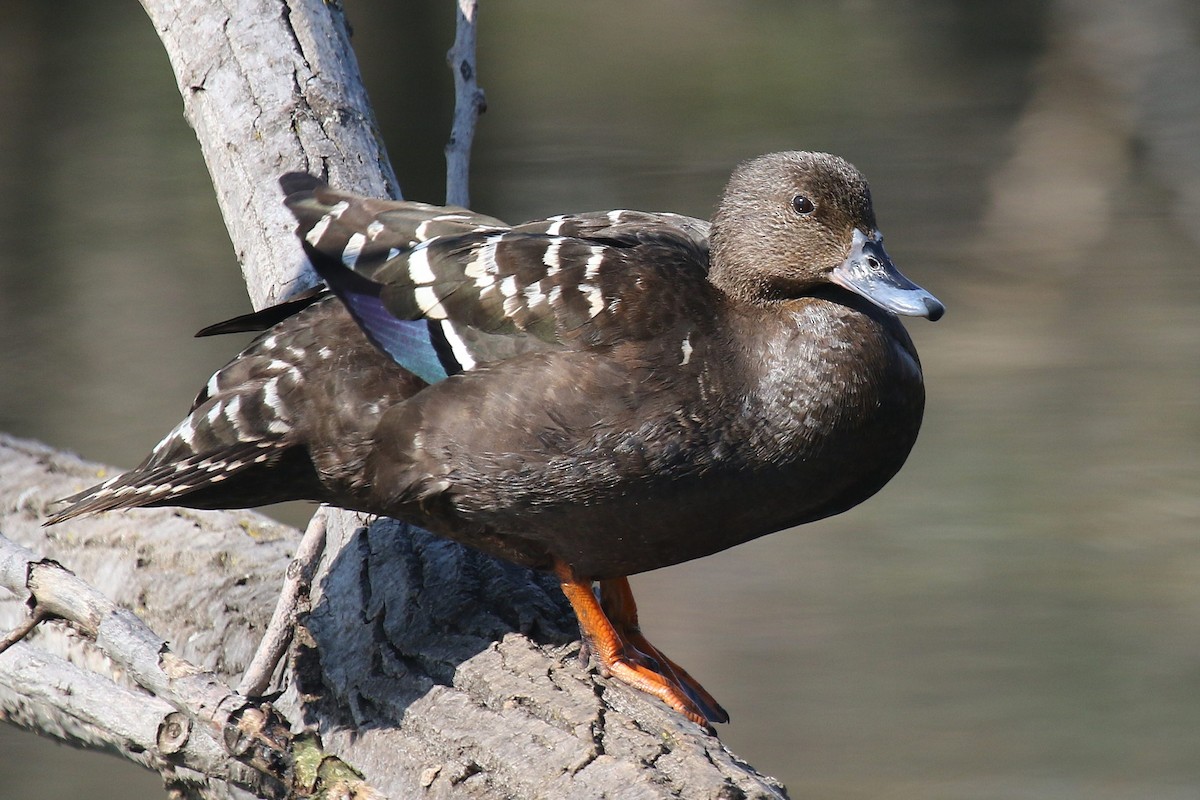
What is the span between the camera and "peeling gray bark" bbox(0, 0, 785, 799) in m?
2.42

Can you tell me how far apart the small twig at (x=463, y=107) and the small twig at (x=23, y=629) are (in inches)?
55.5

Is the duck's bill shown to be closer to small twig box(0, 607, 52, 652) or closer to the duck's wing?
the duck's wing

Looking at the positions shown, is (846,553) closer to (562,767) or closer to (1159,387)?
(1159,387)

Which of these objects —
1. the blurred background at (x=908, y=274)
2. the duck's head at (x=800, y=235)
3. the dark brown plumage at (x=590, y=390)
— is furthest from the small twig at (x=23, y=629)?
the blurred background at (x=908, y=274)

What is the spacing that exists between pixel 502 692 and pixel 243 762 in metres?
0.47

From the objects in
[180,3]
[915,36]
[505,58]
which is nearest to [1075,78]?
[915,36]

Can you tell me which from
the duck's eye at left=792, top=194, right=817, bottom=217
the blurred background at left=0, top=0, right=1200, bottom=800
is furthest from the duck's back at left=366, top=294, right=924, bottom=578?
the blurred background at left=0, top=0, right=1200, bottom=800

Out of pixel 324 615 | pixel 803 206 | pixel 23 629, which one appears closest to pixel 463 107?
pixel 803 206

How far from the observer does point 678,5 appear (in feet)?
43.6

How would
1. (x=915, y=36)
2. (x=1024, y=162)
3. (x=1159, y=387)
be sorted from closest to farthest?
1. (x=1159, y=387)
2. (x=1024, y=162)
3. (x=915, y=36)

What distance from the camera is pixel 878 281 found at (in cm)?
262

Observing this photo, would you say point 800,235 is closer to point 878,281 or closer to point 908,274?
point 878,281

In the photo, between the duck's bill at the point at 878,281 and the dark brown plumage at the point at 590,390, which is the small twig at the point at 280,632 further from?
the duck's bill at the point at 878,281

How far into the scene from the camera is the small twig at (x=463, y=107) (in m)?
3.51
